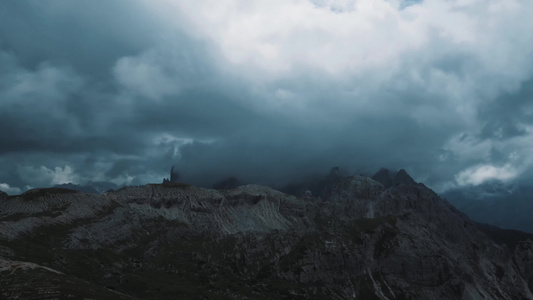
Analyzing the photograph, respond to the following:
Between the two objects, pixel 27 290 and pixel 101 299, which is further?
pixel 101 299

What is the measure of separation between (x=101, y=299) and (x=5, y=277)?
154ft

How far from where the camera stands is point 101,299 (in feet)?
Result: 652

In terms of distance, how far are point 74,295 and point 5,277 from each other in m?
37.0

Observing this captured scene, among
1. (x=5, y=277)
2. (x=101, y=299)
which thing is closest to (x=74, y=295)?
(x=101, y=299)

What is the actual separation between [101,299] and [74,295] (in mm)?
12434

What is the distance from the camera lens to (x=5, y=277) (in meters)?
199

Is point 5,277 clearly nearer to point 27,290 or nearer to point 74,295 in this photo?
point 27,290

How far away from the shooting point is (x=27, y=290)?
18588 cm

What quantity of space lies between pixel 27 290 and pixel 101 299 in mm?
31703

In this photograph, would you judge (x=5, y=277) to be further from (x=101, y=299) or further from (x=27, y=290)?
(x=101, y=299)

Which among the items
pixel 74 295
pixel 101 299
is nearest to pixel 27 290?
pixel 74 295

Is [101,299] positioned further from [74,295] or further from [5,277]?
[5,277]

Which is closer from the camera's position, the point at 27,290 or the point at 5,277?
the point at 27,290
